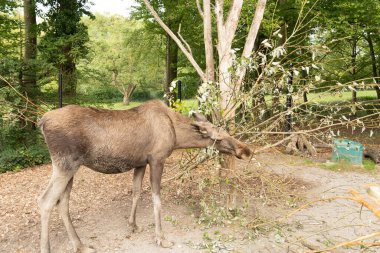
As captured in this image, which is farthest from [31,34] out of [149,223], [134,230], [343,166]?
[343,166]

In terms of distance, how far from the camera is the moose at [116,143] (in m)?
4.51

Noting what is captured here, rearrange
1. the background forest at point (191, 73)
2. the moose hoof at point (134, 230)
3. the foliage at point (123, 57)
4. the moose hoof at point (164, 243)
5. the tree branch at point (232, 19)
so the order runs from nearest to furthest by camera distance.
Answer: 1. the moose hoof at point (164, 243)
2. the moose hoof at point (134, 230)
3. the background forest at point (191, 73)
4. the tree branch at point (232, 19)
5. the foliage at point (123, 57)

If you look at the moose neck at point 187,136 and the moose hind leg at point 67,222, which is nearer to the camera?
the moose hind leg at point 67,222

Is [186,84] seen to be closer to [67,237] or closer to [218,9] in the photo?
[218,9]

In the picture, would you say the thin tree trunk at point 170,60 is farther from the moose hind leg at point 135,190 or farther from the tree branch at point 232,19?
the moose hind leg at point 135,190

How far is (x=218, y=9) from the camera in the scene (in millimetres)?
6121

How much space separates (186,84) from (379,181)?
472 inches

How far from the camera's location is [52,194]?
14.8 ft

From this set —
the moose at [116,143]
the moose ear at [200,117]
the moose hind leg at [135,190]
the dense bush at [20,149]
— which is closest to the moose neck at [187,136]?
the moose at [116,143]

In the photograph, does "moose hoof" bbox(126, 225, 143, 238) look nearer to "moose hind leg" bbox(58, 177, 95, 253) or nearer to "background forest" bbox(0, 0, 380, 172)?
"moose hind leg" bbox(58, 177, 95, 253)

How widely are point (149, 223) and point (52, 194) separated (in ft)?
5.89

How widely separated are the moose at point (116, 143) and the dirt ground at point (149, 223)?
356mm

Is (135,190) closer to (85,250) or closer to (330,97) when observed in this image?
(85,250)

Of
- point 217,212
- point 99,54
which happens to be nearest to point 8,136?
point 217,212
